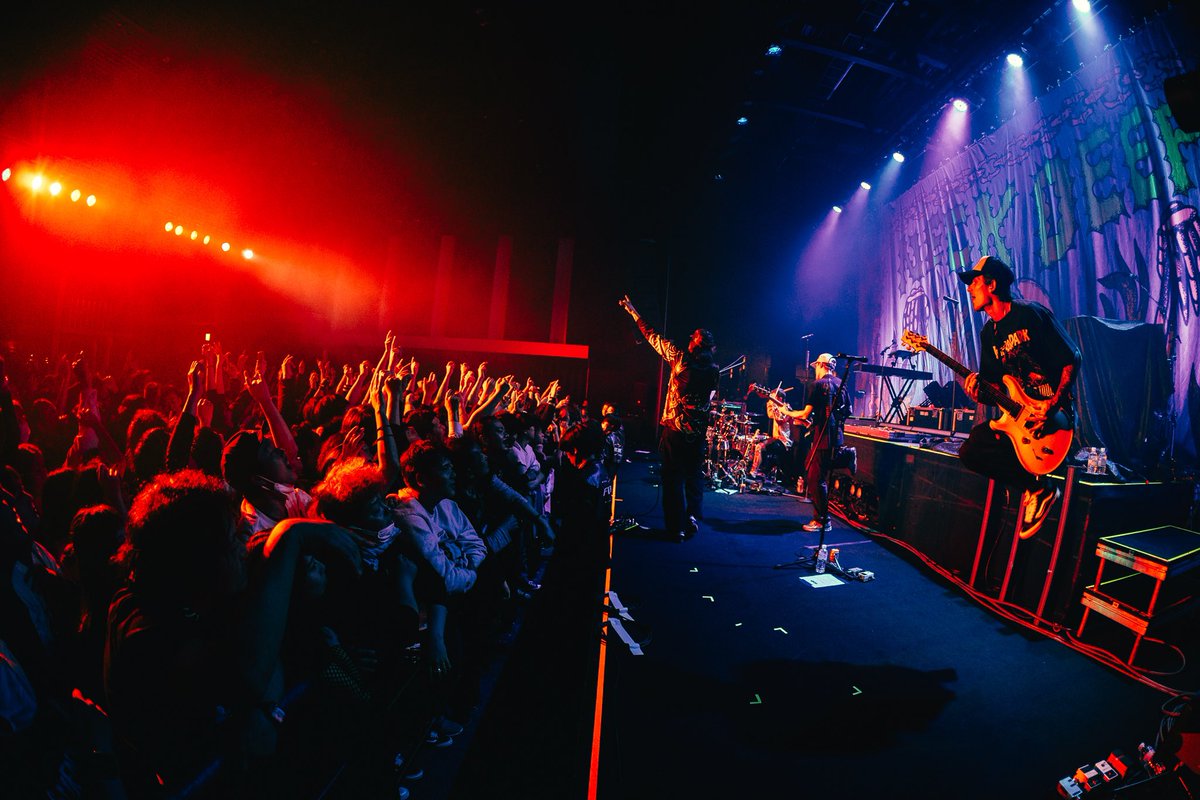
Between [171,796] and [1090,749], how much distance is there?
351 cm

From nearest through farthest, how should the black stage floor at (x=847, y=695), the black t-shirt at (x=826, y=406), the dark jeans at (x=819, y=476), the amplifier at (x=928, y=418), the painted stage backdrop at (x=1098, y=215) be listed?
the black stage floor at (x=847, y=695) < the painted stage backdrop at (x=1098, y=215) < the dark jeans at (x=819, y=476) < the black t-shirt at (x=826, y=406) < the amplifier at (x=928, y=418)

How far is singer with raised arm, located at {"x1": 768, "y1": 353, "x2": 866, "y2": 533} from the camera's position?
4922 millimetres

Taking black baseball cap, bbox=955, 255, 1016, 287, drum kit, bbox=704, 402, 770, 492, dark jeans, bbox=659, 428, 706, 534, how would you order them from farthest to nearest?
drum kit, bbox=704, 402, 770, 492
dark jeans, bbox=659, 428, 706, 534
black baseball cap, bbox=955, 255, 1016, 287

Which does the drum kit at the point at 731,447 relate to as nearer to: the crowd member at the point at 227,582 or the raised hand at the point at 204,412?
the crowd member at the point at 227,582

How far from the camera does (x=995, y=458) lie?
10.9ft

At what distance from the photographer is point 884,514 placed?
552 cm

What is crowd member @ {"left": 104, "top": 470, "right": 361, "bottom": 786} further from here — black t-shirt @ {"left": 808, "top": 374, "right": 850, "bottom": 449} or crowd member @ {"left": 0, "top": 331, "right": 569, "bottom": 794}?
black t-shirt @ {"left": 808, "top": 374, "right": 850, "bottom": 449}

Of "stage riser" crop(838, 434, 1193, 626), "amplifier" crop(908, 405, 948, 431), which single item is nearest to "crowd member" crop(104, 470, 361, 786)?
"stage riser" crop(838, 434, 1193, 626)

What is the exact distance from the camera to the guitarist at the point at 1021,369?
10.0 feet

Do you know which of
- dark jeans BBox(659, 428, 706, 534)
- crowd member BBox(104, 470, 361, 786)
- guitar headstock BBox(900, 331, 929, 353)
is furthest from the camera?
dark jeans BBox(659, 428, 706, 534)

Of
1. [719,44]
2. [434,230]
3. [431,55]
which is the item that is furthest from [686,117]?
[434,230]

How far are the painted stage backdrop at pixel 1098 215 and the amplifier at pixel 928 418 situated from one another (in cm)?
119

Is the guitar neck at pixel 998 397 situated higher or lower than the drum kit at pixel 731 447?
higher

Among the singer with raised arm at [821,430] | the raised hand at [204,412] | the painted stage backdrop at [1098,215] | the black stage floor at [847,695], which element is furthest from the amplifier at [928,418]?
the raised hand at [204,412]
